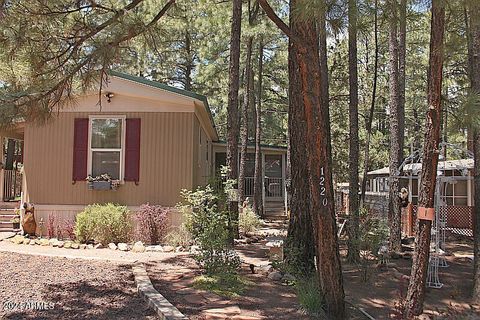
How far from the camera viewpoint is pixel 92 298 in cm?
485

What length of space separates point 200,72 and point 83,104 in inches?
389

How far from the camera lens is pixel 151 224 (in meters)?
8.86

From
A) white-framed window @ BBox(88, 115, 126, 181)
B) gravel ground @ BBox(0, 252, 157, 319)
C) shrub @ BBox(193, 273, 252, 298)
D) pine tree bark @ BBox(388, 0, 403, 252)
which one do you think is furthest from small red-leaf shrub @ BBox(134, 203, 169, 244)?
pine tree bark @ BBox(388, 0, 403, 252)

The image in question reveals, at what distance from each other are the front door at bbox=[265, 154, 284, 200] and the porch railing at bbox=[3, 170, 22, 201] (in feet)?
30.8

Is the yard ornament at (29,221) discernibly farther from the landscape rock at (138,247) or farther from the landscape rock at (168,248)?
the landscape rock at (168,248)

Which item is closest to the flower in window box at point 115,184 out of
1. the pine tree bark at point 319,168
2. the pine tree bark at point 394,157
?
the pine tree bark at point 394,157

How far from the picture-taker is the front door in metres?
18.7

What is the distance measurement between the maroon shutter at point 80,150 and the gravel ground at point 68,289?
282cm

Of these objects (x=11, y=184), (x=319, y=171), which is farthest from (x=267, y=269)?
(x=11, y=184)

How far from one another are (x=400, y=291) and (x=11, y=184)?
11.2m

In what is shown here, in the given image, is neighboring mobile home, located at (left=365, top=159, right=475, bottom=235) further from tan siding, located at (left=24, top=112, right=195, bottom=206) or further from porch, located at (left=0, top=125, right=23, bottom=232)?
porch, located at (left=0, top=125, right=23, bottom=232)

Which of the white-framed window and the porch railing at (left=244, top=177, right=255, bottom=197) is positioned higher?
the white-framed window

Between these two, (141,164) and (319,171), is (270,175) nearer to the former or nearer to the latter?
(141,164)

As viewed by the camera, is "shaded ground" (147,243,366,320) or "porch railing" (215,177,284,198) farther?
"porch railing" (215,177,284,198)
